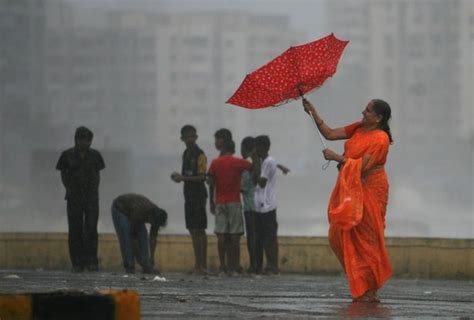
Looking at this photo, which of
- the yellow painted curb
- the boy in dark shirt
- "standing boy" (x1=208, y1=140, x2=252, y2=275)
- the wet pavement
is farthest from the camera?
"standing boy" (x1=208, y1=140, x2=252, y2=275)

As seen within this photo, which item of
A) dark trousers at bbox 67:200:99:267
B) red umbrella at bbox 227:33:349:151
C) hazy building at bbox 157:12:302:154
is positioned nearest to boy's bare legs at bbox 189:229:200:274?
dark trousers at bbox 67:200:99:267

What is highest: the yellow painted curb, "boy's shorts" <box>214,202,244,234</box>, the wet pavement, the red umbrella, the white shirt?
the red umbrella

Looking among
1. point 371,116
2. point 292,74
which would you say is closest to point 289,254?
point 292,74

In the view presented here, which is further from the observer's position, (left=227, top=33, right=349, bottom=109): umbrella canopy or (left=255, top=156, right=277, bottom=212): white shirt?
(left=255, top=156, right=277, bottom=212): white shirt

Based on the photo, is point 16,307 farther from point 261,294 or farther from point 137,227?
point 137,227

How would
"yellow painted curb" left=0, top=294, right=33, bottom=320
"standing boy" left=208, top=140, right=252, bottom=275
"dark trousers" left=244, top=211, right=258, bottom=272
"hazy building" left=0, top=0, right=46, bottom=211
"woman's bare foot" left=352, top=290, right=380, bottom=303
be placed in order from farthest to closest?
"hazy building" left=0, top=0, right=46, bottom=211 → "dark trousers" left=244, top=211, right=258, bottom=272 → "standing boy" left=208, top=140, right=252, bottom=275 → "woman's bare foot" left=352, top=290, right=380, bottom=303 → "yellow painted curb" left=0, top=294, right=33, bottom=320

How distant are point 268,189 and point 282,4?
3865 mm

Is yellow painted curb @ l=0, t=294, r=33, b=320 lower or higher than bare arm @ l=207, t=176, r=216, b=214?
lower

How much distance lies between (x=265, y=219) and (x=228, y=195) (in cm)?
70

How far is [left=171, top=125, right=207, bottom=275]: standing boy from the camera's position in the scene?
1844cm

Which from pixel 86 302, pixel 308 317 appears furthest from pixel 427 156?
pixel 86 302

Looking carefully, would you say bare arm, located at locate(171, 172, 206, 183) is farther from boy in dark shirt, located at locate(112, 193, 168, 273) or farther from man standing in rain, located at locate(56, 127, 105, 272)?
man standing in rain, located at locate(56, 127, 105, 272)

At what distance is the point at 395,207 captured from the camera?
21.8m

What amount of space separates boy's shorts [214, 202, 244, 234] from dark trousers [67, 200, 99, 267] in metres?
1.21
